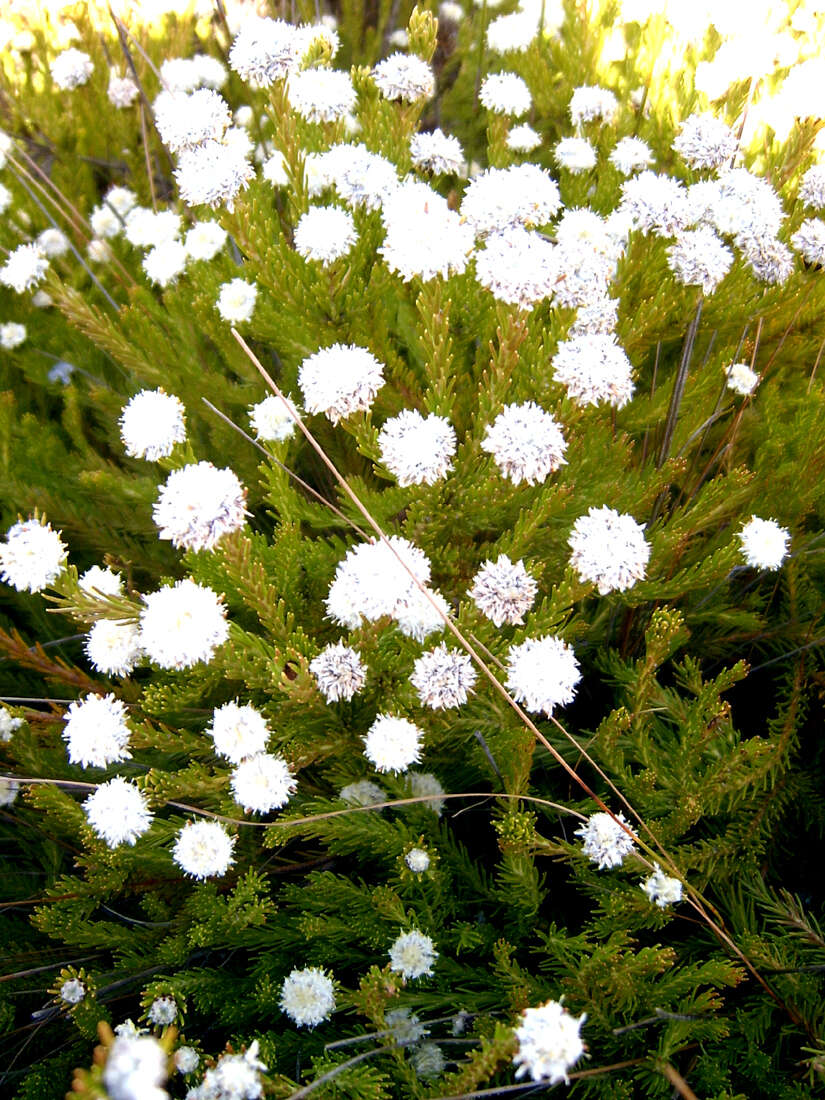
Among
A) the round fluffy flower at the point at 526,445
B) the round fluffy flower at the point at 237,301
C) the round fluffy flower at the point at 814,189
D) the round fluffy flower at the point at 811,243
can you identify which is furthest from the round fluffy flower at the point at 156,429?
the round fluffy flower at the point at 814,189

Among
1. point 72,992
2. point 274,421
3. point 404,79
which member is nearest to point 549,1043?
point 72,992

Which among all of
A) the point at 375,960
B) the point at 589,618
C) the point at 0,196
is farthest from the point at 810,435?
the point at 0,196

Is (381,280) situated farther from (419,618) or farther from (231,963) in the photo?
(231,963)

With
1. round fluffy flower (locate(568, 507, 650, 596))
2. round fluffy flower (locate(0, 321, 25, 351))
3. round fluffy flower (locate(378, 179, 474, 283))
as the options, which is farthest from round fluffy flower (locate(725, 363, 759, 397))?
round fluffy flower (locate(0, 321, 25, 351))

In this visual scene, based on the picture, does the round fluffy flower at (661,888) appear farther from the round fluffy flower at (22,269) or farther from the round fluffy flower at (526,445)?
the round fluffy flower at (22,269)

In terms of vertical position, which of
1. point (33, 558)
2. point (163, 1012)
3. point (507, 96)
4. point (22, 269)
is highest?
point (22, 269)

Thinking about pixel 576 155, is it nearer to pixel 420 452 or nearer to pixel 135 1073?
pixel 420 452
